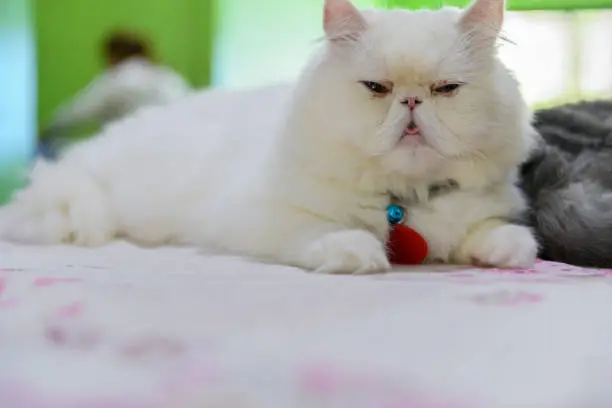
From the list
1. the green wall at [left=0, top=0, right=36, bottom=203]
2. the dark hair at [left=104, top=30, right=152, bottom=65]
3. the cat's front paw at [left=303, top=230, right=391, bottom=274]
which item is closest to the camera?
the cat's front paw at [left=303, top=230, right=391, bottom=274]

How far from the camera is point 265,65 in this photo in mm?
3607

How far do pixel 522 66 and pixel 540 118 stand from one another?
1.71 metres

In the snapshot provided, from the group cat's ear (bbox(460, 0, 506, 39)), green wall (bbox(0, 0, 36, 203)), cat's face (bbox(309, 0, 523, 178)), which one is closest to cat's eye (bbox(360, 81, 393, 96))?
cat's face (bbox(309, 0, 523, 178))

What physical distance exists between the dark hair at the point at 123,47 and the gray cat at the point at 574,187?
259 centimetres

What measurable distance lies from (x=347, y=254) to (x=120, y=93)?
277 cm

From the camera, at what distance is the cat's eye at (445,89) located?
1053mm

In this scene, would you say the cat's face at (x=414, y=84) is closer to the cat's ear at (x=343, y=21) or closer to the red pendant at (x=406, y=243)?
the cat's ear at (x=343, y=21)

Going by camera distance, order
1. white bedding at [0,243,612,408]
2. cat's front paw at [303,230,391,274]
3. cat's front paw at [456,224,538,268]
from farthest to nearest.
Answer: cat's front paw at [456,224,538,268] < cat's front paw at [303,230,391,274] < white bedding at [0,243,612,408]

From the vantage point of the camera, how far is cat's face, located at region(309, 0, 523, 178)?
1040 millimetres

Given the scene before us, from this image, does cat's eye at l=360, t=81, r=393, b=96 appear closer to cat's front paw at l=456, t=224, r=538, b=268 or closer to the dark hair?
cat's front paw at l=456, t=224, r=538, b=268

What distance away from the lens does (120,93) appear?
11.6 ft

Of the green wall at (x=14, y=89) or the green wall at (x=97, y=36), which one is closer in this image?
the green wall at (x=14, y=89)

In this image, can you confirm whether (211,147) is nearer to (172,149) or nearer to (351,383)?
(172,149)

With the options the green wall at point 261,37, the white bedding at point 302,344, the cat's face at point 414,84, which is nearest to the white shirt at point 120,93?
the green wall at point 261,37
